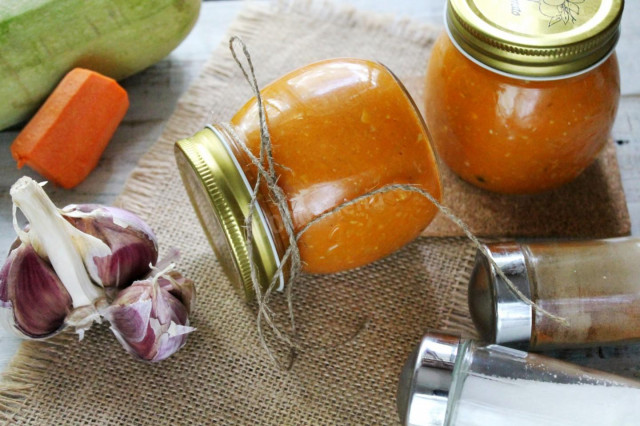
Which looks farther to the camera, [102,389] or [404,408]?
[102,389]

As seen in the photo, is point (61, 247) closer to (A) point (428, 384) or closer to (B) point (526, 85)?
(A) point (428, 384)

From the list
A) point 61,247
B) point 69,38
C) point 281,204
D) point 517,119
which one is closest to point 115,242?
point 61,247

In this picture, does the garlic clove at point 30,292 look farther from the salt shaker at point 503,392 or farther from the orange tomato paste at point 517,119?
the orange tomato paste at point 517,119

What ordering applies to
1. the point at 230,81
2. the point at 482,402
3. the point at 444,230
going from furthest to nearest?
the point at 230,81, the point at 444,230, the point at 482,402

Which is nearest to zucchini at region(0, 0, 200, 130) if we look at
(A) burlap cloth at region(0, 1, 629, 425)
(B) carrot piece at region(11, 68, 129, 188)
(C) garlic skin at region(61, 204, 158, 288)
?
(B) carrot piece at region(11, 68, 129, 188)

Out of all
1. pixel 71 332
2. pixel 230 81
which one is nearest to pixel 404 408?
pixel 71 332

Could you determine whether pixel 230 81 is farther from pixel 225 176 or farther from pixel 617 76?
pixel 617 76

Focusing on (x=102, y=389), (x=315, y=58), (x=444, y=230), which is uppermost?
(x=315, y=58)
